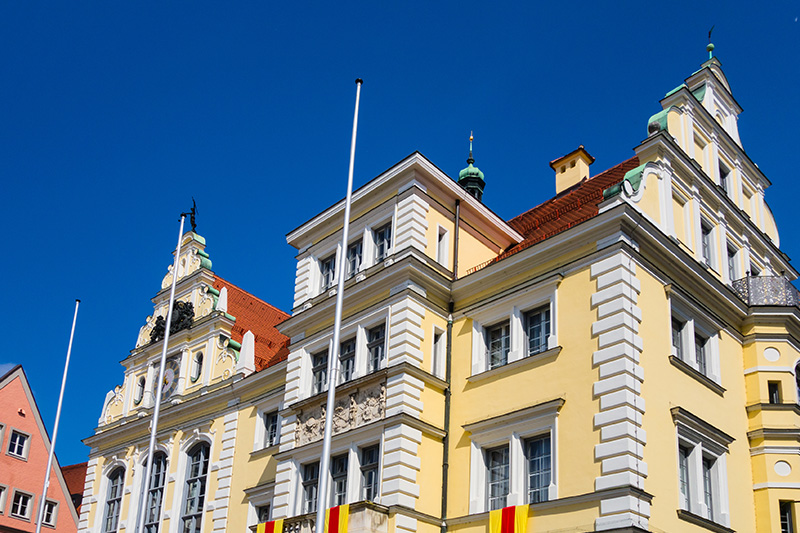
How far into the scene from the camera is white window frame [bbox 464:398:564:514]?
21.9 meters

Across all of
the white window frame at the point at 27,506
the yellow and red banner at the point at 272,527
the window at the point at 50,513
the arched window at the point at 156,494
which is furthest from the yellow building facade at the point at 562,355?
the window at the point at 50,513

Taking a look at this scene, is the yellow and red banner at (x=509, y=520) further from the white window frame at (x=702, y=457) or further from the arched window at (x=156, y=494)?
the arched window at (x=156, y=494)

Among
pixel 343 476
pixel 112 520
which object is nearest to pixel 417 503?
pixel 343 476

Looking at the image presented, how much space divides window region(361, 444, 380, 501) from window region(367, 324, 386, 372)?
7.76ft

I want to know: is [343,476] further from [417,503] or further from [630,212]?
[630,212]

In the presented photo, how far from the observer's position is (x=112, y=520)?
3709 centimetres

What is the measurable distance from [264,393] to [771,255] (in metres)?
17.7

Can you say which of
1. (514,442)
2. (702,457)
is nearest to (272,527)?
(514,442)

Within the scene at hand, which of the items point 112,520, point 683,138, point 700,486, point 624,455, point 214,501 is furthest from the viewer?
point 112,520

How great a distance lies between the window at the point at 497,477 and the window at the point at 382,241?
6.78 meters

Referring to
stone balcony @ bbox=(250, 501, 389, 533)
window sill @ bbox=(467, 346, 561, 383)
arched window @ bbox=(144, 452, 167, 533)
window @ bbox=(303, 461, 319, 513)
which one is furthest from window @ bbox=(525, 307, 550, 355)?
arched window @ bbox=(144, 452, 167, 533)

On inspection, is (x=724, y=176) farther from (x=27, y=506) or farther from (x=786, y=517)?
(x=27, y=506)

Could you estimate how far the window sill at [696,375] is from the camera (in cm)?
2245

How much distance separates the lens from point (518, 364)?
77.4ft
